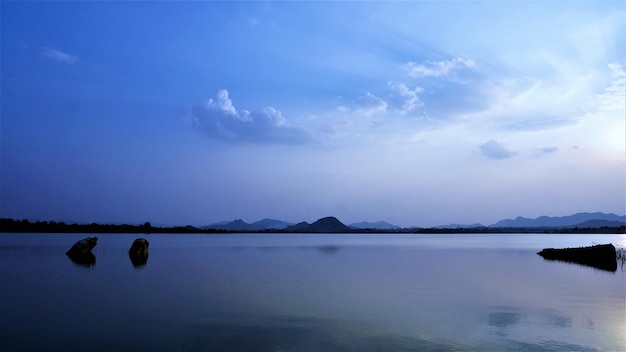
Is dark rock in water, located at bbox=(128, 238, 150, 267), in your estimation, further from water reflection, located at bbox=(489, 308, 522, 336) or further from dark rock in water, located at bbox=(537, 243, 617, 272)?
dark rock in water, located at bbox=(537, 243, 617, 272)

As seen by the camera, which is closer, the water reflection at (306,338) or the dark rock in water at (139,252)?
the water reflection at (306,338)

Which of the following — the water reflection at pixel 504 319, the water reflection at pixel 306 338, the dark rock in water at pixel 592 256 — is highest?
the dark rock in water at pixel 592 256

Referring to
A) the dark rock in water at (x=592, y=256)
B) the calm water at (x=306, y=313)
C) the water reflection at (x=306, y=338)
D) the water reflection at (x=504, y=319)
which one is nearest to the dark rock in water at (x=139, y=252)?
the calm water at (x=306, y=313)

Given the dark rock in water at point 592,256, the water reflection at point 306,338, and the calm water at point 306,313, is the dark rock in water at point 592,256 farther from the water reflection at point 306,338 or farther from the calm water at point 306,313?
the water reflection at point 306,338

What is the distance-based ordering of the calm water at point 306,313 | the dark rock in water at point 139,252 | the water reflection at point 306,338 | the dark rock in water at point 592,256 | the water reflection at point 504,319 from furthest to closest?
the dark rock in water at point 139,252
the dark rock in water at point 592,256
the water reflection at point 504,319
the calm water at point 306,313
the water reflection at point 306,338

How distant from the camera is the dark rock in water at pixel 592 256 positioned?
49.0 m

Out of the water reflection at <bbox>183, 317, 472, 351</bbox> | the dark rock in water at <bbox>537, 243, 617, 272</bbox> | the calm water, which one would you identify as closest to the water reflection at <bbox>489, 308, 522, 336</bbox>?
the calm water

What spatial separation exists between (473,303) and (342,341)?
10597 millimetres

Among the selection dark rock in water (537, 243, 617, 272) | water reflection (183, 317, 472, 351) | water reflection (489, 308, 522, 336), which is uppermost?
dark rock in water (537, 243, 617, 272)

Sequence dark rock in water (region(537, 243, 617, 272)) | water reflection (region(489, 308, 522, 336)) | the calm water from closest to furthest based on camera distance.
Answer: the calm water → water reflection (region(489, 308, 522, 336)) → dark rock in water (region(537, 243, 617, 272))

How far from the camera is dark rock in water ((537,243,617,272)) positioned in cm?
4895

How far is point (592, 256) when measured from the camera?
2039 inches

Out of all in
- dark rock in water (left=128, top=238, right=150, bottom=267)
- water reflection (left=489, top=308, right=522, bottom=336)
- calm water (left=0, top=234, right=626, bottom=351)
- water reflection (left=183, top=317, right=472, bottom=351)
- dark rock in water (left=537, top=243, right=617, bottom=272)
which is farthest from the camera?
dark rock in water (left=128, top=238, right=150, bottom=267)

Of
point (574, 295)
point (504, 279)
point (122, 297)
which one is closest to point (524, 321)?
point (574, 295)
